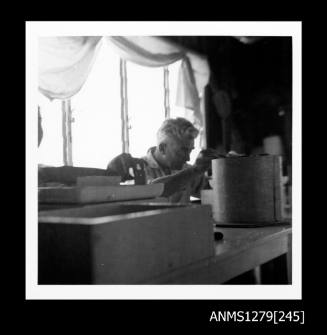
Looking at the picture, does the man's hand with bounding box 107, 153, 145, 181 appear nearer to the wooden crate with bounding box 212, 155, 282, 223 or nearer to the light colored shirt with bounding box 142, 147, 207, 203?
the wooden crate with bounding box 212, 155, 282, 223

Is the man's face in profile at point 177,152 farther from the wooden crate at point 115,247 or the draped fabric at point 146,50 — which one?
the wooden crate at point 115,247

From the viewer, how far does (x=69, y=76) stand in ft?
8.16

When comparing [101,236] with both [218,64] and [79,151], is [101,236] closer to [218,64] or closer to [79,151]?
[79,151]

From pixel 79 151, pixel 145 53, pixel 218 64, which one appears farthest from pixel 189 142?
pixel 218 64

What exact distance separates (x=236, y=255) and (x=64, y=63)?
1.81 m

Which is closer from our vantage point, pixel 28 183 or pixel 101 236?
pixel 101 236

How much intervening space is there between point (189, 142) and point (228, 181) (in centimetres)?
113

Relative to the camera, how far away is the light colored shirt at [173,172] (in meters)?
2.62

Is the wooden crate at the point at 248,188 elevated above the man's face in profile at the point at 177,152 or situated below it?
below

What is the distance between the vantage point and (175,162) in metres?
2.70

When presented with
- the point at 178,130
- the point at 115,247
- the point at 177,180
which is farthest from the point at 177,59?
the point at 115,247

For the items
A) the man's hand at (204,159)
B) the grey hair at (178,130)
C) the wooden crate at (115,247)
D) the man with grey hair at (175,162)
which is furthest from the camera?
the grey hair at (178,130)

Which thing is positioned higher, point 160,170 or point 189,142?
point 189,142

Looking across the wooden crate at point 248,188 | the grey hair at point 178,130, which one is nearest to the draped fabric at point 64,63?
the grey hair at point 178,130
